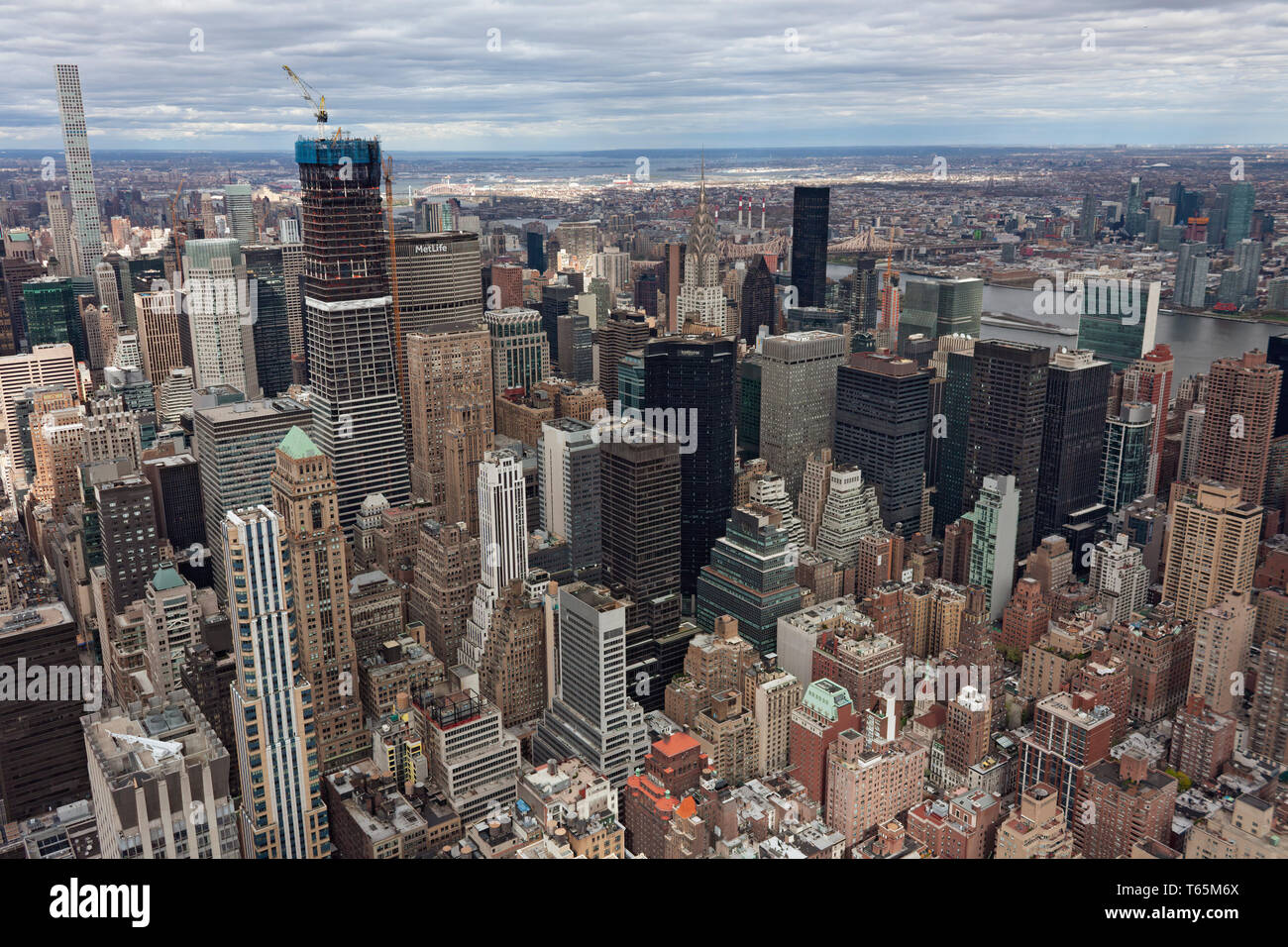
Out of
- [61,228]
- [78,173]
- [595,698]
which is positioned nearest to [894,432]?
[595,698]

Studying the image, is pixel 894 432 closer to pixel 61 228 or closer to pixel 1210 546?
pixel 1210 546

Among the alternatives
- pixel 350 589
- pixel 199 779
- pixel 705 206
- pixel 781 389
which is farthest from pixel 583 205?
pixel 199 779

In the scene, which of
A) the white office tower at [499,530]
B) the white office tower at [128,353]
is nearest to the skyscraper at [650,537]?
the white office tower at [499,530]

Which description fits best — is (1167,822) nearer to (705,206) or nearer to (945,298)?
(945,298)

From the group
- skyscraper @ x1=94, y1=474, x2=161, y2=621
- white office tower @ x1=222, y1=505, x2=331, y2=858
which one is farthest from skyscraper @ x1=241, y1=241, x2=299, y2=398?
white office tower @ x1=222, y1=505, x2=331, y2=858

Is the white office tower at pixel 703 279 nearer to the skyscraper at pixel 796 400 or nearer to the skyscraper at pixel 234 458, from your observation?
the skyscraper at pixel 796 400
